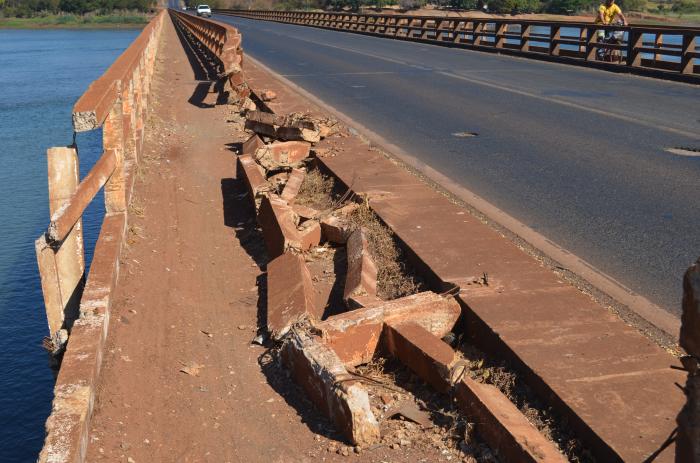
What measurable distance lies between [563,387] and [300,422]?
49.3 inches

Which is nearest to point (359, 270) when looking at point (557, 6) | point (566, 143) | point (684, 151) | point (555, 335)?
point (555, 335)

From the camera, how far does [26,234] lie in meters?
10.6

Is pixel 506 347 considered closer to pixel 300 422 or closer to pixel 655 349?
pixel 655 349

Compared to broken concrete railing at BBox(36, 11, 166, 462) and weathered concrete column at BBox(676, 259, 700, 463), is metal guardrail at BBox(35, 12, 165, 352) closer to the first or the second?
broken concrete railing at BBox(36, 11, 166, 462)

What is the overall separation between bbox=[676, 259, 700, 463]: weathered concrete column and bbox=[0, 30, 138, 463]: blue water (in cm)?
414

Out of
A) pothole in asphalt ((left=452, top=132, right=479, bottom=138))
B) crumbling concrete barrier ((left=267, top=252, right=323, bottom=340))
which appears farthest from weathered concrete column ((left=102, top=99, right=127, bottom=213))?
pothole in asphalt ((left=452, top=132, right=479, bottom=138))

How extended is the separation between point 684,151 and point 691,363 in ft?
26.8

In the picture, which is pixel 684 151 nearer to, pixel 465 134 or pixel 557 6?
pixel 465 134

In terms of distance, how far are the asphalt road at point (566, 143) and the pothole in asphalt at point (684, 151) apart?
126 millimetres

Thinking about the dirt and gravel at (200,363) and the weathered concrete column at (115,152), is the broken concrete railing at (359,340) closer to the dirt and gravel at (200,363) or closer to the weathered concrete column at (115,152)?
the dirt and gravel at (200,363)

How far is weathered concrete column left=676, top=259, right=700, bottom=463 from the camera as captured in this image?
2.04m

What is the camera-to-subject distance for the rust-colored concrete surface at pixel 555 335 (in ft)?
10.6

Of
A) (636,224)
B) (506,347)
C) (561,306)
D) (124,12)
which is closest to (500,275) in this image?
(561,306)

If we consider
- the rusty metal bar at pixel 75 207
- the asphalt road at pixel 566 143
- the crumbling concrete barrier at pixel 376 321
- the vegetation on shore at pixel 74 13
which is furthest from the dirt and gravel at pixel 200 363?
the vegetation on shore at pixel 74 13
